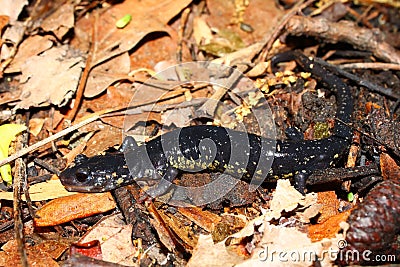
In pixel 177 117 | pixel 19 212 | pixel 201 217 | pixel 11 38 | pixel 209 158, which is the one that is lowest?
pixel 201 217

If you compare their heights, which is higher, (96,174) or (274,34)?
(274,34)

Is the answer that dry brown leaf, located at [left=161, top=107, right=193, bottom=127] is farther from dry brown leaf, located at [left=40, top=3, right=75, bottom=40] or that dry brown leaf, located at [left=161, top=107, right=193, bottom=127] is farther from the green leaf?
dry brown leaf, located at [left=40, top=3, right=75, bottom=40]

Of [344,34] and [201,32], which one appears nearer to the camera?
[344,34]

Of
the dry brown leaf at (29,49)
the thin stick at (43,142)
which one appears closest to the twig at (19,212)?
the thin stick at (43,142)

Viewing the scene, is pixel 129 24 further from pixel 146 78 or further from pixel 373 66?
pixel 373 66

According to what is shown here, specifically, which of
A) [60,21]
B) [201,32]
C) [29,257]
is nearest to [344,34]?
[201,32]

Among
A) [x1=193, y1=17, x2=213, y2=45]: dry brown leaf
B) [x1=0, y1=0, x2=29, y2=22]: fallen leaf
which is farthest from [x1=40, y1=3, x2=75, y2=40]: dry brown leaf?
[x1=193, y1=17, x2=213, y2=45]: dry brown leaf
